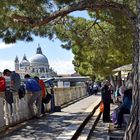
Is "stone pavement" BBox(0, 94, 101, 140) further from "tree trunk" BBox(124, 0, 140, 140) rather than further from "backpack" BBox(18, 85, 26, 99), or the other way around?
"tree trunk" BBox(124, 0, 140, 140)

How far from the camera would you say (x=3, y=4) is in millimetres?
15133

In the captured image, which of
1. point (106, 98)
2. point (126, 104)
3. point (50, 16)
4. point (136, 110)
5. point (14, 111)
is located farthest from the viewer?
point (106, 98)

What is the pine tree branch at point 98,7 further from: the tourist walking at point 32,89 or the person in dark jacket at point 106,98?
the person in dark jacket at point 106,98

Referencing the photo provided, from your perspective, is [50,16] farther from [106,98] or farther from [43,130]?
[106,98]

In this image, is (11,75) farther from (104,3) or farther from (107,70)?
(107,70)

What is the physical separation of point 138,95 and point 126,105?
520cm

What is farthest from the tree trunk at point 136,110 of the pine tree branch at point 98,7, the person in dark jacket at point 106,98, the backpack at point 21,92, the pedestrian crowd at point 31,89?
the person in dark jacket at point 106,98

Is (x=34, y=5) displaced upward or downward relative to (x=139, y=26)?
upward

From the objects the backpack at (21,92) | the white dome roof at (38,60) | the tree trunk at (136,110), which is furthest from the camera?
the white dome roof at (38,60)

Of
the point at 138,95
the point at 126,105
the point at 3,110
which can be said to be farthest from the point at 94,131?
the point at 138,95

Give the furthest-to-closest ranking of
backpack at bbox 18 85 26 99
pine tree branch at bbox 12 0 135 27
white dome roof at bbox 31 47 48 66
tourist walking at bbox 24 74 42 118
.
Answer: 1. white dome roof at bbox 31 47 48 66
2. tourist walking at bbox 24 74 42 118
3. backpack at bbox 18 85 26 99
4. pine tree branch at bbox 12 0 135 27

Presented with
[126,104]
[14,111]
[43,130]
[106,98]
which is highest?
[106,98]

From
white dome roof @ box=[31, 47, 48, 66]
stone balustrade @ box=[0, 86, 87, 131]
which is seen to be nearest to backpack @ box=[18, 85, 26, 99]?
stone balustrade @ box=[0, 86, 87, 131]

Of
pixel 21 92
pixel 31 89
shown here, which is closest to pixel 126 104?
pixel 21 92
